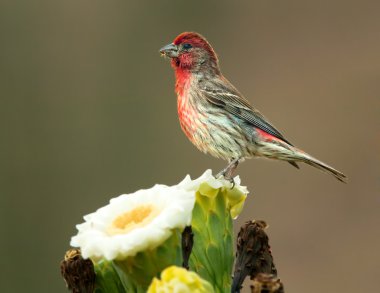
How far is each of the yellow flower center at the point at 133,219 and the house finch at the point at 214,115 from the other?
1.60 m

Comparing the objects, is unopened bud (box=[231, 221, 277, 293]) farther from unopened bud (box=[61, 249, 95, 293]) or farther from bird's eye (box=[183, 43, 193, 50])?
bird's eye (box=[183, 43, 193, 50])

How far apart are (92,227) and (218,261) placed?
0.22m

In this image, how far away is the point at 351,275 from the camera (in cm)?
486

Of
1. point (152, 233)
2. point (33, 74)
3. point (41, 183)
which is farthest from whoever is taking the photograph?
point (33, 74)

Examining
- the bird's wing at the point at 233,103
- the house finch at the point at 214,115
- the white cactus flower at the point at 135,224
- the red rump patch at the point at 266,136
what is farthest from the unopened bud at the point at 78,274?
the bird's wing at the point at 233,103

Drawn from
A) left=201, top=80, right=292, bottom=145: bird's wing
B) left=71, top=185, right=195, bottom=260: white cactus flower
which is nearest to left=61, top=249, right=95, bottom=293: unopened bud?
left=71, top=185, right=195, bottom=260: white cactus flower

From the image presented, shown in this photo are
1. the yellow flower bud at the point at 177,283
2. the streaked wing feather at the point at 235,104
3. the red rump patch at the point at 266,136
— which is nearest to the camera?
the yellow flower bud at the point at 177,283

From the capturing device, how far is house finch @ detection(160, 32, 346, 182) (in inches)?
118

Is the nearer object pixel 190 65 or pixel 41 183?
pixel 190 65

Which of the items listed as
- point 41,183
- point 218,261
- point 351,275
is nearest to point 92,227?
point 218,261

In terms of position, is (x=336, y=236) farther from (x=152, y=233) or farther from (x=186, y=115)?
(x=152, y=233)

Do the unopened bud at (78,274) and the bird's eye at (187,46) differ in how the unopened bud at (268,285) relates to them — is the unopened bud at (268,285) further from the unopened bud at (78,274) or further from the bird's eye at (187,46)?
the bird's eye at (187,46)

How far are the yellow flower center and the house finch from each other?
1.60 meters

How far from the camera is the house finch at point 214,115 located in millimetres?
3002
